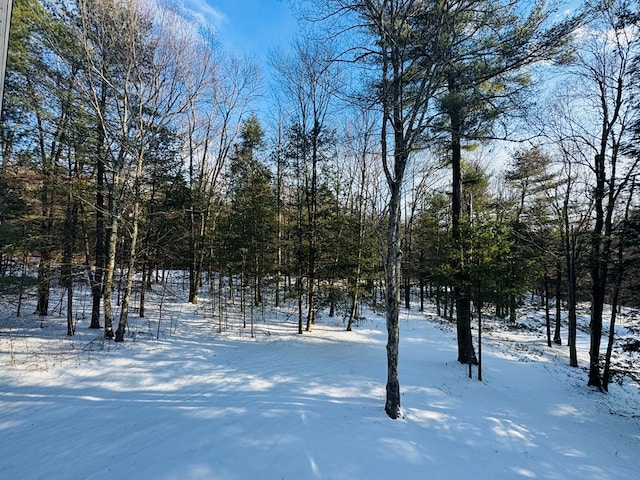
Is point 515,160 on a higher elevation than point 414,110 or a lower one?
higher

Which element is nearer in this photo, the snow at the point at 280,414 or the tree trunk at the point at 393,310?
the snow at the point at 280,414

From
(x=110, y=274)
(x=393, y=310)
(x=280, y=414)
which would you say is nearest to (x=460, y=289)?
(x=393, y=310)

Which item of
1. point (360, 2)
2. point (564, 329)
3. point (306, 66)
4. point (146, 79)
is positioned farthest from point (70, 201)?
point (564, 329)

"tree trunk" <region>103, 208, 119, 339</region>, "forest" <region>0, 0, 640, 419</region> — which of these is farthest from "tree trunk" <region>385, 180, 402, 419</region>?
"tree trunk" <region>103, 208, 119, 339</region>

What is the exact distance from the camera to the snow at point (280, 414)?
3.85 m

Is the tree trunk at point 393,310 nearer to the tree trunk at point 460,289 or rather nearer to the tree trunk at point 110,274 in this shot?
the tree trunk at point 460,289

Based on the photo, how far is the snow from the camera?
3846 millimetres

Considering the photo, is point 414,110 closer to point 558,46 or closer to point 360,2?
point 360,2

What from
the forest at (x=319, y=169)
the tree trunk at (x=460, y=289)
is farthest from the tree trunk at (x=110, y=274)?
the tree trunk at (x=460, y=289)

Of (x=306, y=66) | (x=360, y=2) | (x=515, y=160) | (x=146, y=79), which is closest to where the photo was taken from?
(x=360, y=2)

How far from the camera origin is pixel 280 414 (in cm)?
497

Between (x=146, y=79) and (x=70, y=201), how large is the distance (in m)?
4.67

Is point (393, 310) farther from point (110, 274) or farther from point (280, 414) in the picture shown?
point (110, 274)

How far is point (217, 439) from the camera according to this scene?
4.23 metres
